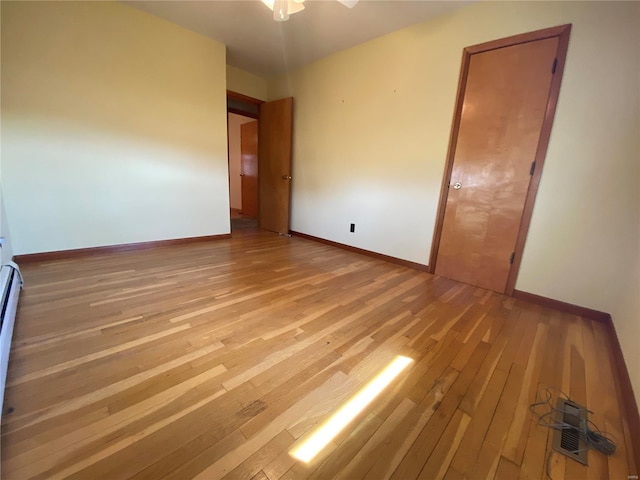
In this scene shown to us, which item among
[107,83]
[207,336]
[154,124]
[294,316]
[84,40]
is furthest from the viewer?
[154,124]

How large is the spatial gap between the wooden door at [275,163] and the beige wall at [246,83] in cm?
22

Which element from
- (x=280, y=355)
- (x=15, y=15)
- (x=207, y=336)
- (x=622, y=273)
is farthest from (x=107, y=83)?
(x=622, y=273)

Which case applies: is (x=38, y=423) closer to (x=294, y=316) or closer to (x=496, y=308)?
(x=294, y=316)

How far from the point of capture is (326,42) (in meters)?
3.16

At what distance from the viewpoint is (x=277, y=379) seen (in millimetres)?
1275

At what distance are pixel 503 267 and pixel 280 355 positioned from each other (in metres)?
2.21

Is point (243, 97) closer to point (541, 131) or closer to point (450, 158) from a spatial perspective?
point (450, 158)

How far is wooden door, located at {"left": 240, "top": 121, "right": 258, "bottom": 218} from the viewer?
19.0 feet

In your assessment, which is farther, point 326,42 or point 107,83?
point 326,42

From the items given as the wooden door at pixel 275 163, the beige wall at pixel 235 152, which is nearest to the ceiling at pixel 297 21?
the wooden door at pixel 275 163

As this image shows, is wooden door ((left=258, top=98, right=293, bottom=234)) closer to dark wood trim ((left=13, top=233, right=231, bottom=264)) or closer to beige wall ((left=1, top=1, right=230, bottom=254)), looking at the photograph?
beige wall ((left=1, top=1, right=230, bottom=254))

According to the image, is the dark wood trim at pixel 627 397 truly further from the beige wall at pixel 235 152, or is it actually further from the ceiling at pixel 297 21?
the beige wall at pixel 235 152

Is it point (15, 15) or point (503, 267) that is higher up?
point (15, 15)

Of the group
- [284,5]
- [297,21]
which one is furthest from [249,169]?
[284,5]
